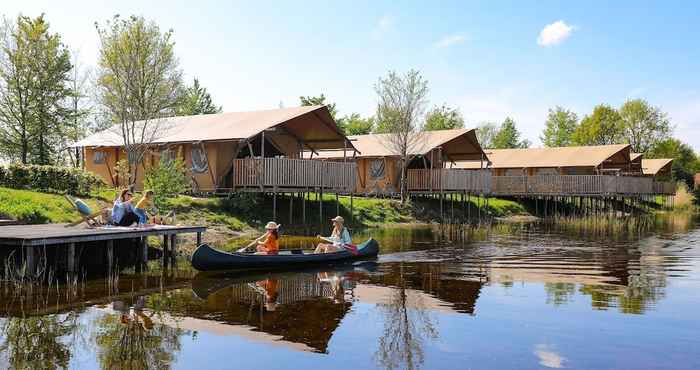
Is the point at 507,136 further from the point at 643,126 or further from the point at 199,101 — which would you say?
the point at 199,101

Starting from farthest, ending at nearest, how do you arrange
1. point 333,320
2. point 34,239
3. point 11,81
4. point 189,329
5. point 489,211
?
point 489,211 → point 11,81 → point 34,239 → point 333,320 → point 189,329

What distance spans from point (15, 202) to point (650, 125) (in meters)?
75.1

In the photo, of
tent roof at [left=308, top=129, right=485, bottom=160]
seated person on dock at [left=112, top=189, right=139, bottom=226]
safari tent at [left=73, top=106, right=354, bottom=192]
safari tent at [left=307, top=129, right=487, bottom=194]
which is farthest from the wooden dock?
safari tent at [left=307, top=129, right=487, bottom=194]

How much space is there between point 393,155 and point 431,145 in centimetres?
226

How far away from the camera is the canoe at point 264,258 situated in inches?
607

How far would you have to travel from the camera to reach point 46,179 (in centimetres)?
2412

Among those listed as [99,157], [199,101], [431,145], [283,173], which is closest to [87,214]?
[283,173]

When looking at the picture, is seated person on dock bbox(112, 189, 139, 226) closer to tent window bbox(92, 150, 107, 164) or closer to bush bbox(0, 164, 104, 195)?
bush bbox(0, 164, 104, 195)

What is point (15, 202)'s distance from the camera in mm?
20688

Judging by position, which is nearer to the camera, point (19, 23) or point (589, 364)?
point (589, 364)

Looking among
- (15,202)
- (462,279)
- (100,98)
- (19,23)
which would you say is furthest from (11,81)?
(462,279)

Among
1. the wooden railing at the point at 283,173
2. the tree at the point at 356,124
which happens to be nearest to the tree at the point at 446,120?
the tree at the point at 356,124

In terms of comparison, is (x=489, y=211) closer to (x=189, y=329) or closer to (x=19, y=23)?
(x=19, y=23)

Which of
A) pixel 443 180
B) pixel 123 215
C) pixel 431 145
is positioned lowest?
pixel 123 215
